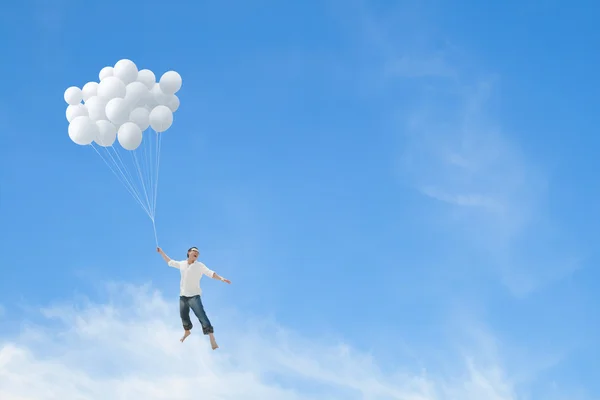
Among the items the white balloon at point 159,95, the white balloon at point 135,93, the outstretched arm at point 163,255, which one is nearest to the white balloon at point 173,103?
the white balloon at point 159,95

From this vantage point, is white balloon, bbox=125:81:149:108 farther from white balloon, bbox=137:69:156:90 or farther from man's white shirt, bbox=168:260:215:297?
man's white shirt, bbox=168:260:215:297

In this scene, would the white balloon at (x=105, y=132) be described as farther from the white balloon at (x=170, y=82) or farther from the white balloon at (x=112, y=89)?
the white balloon at (x=170, y=82)

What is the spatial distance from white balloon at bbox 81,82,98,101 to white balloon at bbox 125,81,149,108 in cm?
112

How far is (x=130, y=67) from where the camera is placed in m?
18.8

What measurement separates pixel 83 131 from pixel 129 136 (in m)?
1.26

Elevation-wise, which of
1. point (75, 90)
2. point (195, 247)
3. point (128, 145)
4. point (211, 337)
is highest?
point (75, 90)

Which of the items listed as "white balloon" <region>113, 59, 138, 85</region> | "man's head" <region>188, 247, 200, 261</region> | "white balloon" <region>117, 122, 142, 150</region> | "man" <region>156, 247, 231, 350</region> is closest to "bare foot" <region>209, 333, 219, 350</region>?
"man" <region>156, 247, 231, 350</region>

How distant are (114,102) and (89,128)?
1029 mm

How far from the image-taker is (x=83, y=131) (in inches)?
727

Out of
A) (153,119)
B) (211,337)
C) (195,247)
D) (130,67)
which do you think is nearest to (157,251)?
(195,247)

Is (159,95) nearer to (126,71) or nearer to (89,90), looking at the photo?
(126,71)

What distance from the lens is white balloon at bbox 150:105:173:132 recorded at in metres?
18.8

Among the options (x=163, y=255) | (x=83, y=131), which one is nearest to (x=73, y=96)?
(x=83, y=131)

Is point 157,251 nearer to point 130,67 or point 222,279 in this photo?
point 222,279
